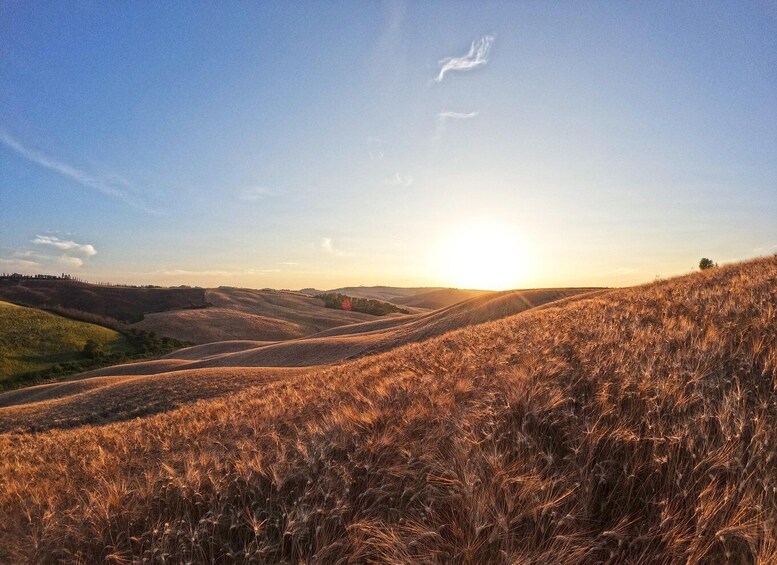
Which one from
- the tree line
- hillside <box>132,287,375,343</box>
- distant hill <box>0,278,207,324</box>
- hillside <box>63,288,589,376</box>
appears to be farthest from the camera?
the tree line

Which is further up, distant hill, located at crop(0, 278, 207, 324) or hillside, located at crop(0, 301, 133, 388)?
distant hill, located at crop(0, 278, 207, 324)

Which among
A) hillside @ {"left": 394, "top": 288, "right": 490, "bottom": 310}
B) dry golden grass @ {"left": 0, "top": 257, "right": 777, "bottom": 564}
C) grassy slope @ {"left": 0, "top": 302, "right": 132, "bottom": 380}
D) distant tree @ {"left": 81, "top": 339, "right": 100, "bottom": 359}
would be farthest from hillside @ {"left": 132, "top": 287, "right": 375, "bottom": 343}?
dry golden grass @ {"left": 0, "top": 257, "right": 777, "bottom": 564}

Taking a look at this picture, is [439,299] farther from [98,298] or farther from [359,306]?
[98,298]

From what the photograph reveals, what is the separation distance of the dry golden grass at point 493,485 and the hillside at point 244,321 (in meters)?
66.8

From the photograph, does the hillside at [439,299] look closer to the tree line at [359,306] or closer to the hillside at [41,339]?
the tree line at [359,306]

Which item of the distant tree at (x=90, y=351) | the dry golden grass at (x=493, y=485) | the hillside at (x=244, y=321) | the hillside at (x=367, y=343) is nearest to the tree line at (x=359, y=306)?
the hillside at (x=244, y=321)

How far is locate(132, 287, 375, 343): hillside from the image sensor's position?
68.8m

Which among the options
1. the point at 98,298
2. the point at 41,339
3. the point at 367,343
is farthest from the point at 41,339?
the point at 367,343

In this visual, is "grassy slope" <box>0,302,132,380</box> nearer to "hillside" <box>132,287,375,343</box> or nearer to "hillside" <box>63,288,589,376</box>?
"hillside" <box>132,287,375,343</box>

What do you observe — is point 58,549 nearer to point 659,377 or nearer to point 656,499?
point 656,499

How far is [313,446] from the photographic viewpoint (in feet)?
11.3

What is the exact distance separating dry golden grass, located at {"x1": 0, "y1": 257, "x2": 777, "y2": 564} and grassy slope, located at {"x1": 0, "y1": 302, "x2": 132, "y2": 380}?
5867cm

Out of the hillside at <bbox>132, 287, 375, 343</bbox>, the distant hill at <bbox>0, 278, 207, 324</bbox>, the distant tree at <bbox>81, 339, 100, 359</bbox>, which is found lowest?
the distant tree at <bbox>81, 339, 100, 359</bbox>

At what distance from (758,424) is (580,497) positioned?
→ 60.2 inches
